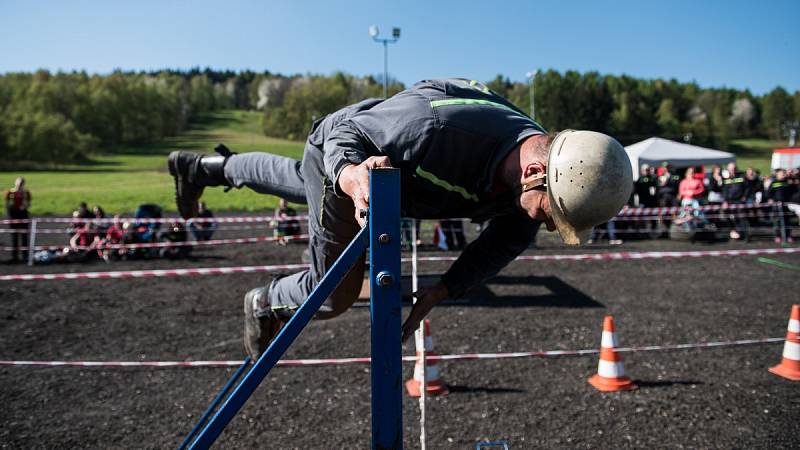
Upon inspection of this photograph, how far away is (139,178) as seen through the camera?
41594 millimetres

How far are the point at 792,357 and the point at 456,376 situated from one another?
8.95 ft

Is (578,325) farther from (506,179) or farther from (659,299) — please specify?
(506,179)

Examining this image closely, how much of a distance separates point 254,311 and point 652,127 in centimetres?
8460

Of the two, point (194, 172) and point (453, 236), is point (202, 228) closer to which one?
point (453, 236)

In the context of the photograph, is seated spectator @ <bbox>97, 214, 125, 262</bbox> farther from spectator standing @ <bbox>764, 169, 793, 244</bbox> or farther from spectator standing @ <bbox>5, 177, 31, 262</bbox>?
spectator standing @ <bbox>764, 169, 793, 244</bbox>

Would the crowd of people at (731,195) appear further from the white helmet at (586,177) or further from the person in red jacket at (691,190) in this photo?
the white helmet at (586,177)

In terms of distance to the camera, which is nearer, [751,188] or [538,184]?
[538,184]

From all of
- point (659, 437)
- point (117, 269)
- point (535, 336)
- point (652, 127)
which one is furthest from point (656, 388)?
point (652, 127)

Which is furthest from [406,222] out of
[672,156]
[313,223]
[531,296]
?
[672,156]

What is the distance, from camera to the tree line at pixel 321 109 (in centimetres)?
5846

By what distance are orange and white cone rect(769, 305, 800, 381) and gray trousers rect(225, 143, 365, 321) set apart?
3.80 m

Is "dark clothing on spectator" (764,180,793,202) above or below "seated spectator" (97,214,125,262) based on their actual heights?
above

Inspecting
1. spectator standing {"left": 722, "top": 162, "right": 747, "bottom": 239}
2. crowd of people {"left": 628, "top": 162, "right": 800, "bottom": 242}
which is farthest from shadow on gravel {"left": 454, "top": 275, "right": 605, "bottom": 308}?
spectator standing {"left": 722, "top": 162, "right": 747, "bottom": 239}

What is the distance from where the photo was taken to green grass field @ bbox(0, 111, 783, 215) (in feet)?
85.5
